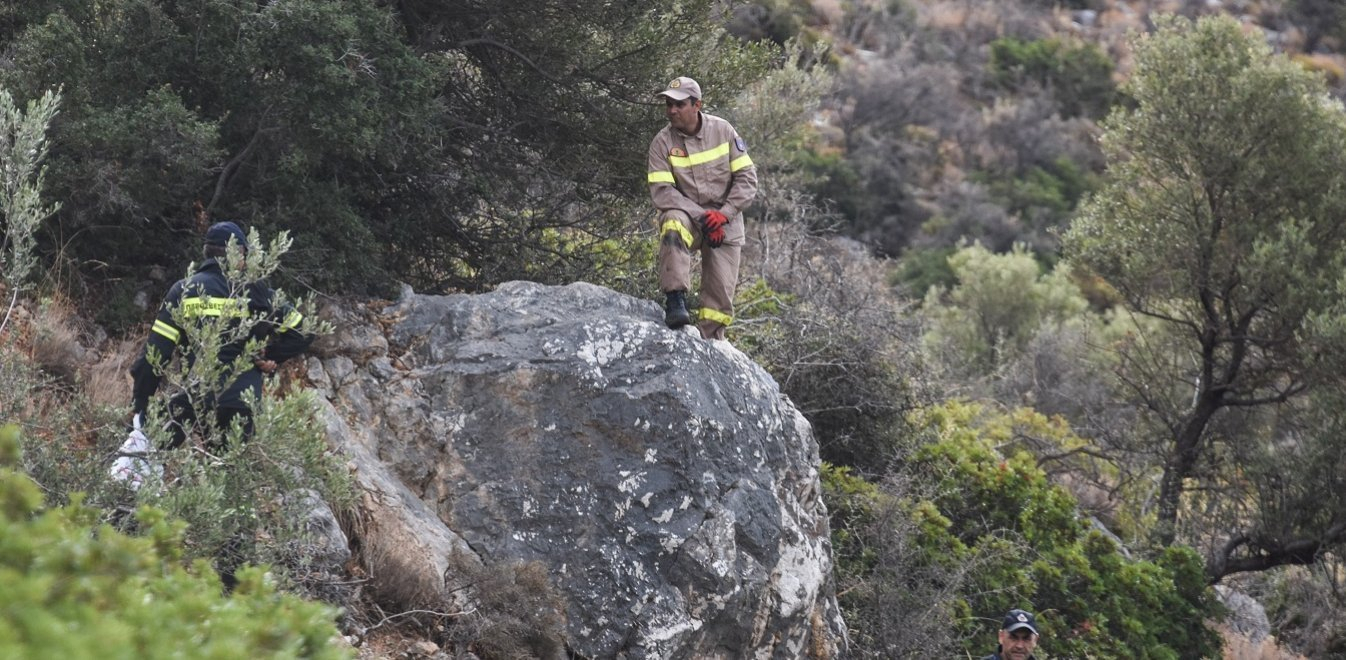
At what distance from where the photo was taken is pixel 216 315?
5.85m

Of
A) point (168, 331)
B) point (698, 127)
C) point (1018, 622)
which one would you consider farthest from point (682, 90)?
point (1018, 622)

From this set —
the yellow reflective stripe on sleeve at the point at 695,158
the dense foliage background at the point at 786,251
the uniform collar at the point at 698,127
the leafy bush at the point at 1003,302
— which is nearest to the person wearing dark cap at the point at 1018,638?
the dense foliage background at the point at 786,251

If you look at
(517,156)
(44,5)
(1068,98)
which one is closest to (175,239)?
(44,5)

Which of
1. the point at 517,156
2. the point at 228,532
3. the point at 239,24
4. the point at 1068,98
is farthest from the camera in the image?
the point at 1068,98

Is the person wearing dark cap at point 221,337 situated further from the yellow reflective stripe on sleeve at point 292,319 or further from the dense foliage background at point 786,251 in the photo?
the dense foliage background at point 786,251

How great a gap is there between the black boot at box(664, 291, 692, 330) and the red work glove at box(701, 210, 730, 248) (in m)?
0.42

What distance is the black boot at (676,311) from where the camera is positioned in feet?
25.2

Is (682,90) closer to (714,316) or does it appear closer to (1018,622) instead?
(714,316)

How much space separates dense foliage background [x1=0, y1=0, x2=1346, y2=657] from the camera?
755cm

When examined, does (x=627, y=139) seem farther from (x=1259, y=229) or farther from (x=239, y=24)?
(x=1259, y=229)

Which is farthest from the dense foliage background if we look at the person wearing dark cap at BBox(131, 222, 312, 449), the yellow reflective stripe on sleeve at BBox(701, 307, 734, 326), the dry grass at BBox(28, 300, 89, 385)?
the yellow reflective stripe on sleeve at BBox(701, 307, 734, 326)

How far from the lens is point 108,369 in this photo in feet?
23.6

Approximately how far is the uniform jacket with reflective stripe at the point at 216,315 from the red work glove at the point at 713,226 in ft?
8.49

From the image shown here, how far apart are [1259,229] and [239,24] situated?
11.3m
